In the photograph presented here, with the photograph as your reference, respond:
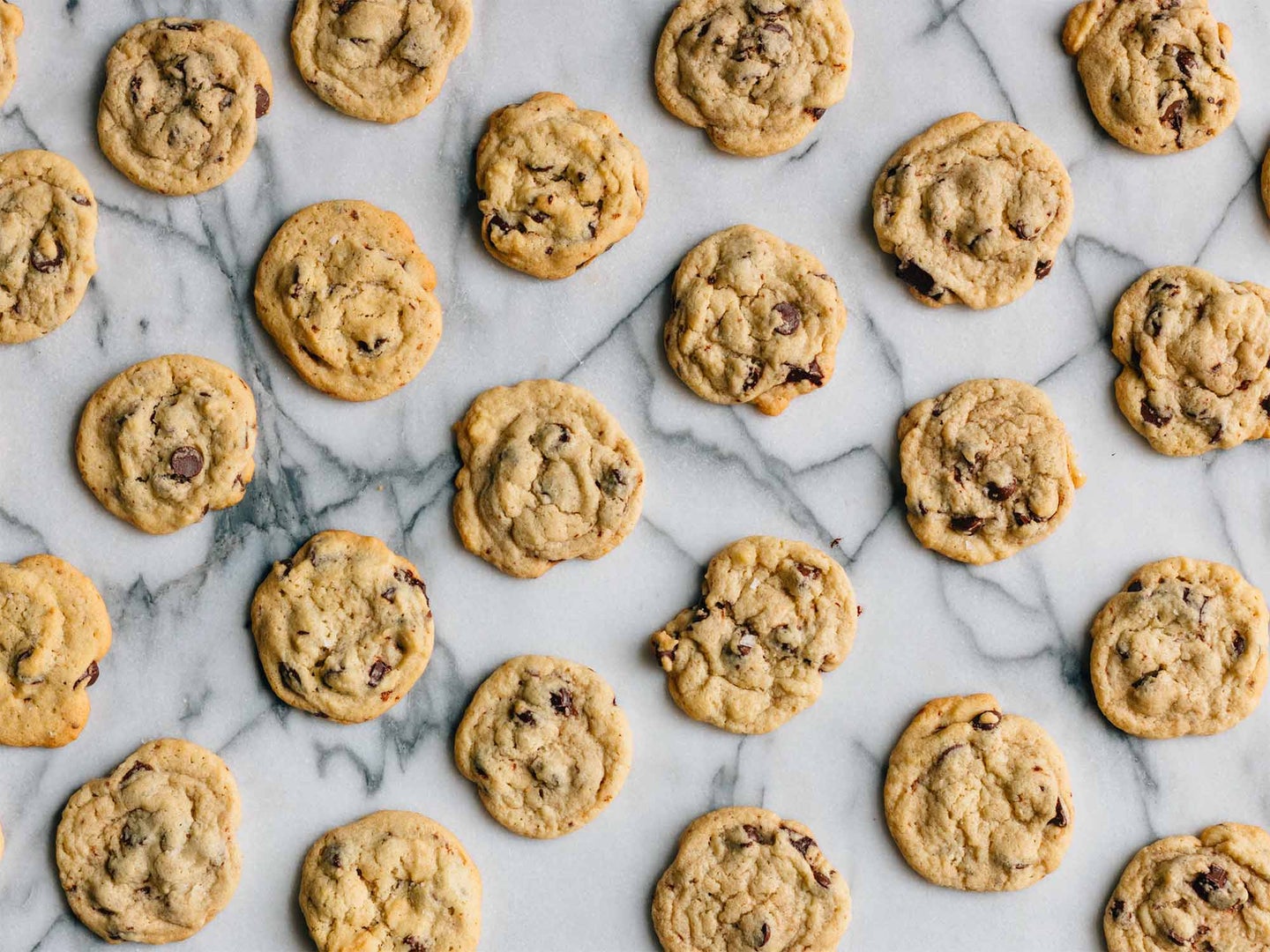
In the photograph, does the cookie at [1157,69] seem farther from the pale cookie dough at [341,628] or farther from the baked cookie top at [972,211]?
the pale cookie dough at [341,628]

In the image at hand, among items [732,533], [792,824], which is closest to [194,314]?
[732,533]

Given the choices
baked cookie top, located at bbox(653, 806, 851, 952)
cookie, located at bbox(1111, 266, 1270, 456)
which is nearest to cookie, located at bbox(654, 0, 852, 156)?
cookie, located at bbox(1111, 266, 1270, 456)

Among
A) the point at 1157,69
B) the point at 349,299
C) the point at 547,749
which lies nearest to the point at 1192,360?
the point at 1157,69

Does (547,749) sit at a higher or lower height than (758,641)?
lower

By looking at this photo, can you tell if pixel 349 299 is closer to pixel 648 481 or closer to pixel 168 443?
pixel 168 443

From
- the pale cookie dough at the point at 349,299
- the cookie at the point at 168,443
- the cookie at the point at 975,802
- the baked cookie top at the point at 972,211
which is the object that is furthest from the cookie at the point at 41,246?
the cookie at the point at 975,802

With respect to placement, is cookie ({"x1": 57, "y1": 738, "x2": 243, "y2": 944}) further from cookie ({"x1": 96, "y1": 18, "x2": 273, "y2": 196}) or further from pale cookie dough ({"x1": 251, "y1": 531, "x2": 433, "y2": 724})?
cookie ({"x1": 96, "y1": 18, "x2": 273, "y2": 196})
